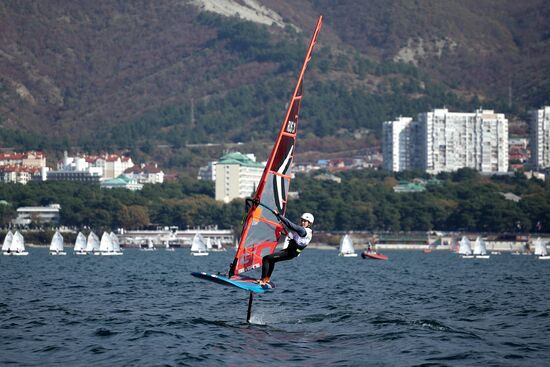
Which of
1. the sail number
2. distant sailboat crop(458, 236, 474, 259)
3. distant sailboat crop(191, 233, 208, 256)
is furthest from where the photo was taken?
distant sailboat crop(191, 233, 208, 256)

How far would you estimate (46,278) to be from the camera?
78.6 m

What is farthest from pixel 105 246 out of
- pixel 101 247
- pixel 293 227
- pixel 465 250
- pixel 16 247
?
pixel 293 227

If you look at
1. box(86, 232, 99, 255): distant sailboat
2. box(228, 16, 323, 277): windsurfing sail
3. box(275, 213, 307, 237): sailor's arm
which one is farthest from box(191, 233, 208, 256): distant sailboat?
box(275, 213, 307, 237): sailor's arm

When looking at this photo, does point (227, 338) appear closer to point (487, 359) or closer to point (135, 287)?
point (487, 359)

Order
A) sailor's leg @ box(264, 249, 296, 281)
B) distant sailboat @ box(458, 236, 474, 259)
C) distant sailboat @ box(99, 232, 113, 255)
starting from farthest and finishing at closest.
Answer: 1. distant sailboat @ box(458, 236, 474, 259)
2. distant sailboat @ box(99, 232, 113, 255)
3. sailor's leg @ box(264, 249, 296, 281)

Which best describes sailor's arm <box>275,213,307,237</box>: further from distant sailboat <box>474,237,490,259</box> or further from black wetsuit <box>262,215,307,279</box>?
distant sailboat <box>474,237,490,259</box>

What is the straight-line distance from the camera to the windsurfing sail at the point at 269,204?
4197 cm

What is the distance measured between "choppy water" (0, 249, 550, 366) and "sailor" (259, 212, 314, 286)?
1955mm

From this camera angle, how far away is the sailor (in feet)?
135

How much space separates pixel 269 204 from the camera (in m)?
42.4

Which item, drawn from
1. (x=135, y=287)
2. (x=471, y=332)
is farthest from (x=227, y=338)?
(x=135, y=287)

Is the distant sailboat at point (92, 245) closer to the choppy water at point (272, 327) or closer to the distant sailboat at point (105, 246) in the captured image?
the distant sailboat at point (105, 246)

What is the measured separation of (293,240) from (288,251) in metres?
0.45

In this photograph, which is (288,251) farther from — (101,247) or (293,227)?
(101,247)
